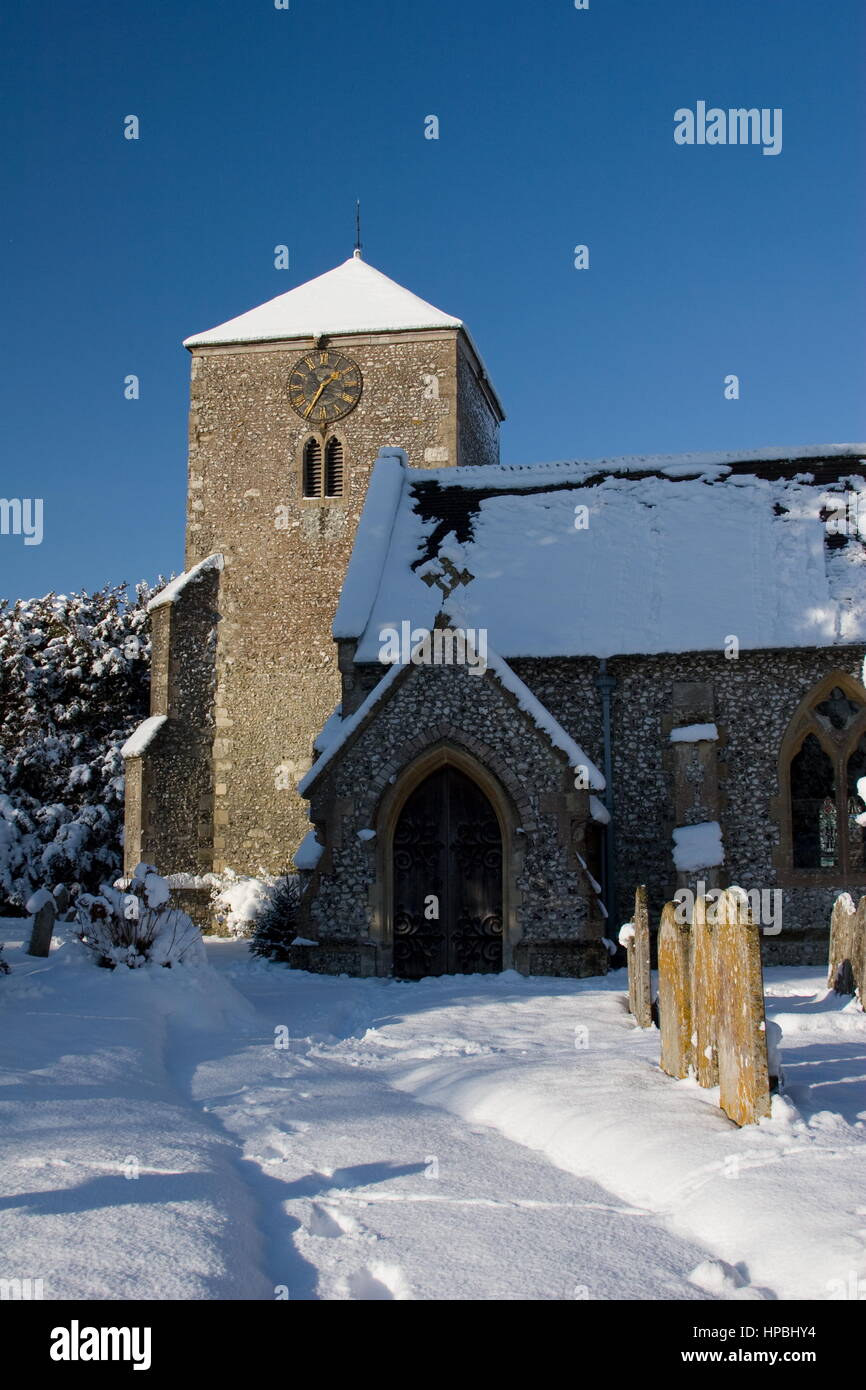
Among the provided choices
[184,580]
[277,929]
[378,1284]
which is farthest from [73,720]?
[378,1284]

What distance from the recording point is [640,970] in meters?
9.84

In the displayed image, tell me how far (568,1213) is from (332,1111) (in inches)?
85.6

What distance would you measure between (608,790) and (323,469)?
1009 cm

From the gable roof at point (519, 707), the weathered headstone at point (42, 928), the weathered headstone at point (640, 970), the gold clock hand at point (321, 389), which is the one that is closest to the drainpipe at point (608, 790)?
the gable roof at point (519, 707)

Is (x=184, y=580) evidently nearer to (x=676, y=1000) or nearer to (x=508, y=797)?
(x=508, y=797)

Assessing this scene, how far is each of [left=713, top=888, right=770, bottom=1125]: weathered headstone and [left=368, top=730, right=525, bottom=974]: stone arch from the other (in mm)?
7549

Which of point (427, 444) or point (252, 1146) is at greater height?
point (427, 444)

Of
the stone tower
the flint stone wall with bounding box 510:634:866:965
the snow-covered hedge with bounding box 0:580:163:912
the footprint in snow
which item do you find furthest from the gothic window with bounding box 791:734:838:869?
the snow-covered hedge with bounding box 0:580:163:912

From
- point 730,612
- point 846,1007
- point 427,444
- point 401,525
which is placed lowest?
point 846,1007

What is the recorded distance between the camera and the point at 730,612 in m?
16.3

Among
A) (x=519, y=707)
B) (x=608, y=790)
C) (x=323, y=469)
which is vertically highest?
(x=323, y=469)
